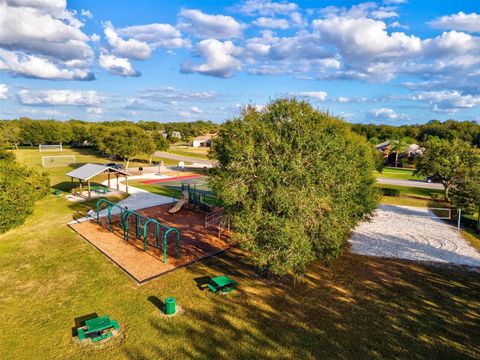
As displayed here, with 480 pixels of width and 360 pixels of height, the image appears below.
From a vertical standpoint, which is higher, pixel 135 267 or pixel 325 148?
pixel 325 148

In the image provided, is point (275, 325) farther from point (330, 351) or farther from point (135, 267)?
point (135, 267)

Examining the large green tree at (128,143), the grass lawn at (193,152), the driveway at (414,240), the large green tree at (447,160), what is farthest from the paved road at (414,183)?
the grass lawn at (193,152)

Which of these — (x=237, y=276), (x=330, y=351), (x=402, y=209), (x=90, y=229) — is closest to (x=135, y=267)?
(x=237, y=276)

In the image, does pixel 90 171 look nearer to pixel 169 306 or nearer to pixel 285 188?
pixel 169 306

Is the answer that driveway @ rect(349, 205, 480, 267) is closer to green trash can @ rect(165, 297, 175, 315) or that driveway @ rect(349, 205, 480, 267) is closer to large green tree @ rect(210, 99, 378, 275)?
large green tree @ rect(210, 99, 378, 275)

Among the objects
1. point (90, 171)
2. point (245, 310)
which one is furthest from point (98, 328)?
point (90, 171)

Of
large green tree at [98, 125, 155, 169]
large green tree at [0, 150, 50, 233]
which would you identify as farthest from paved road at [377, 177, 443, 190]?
large green tree at [0, 150, 50, 233]
